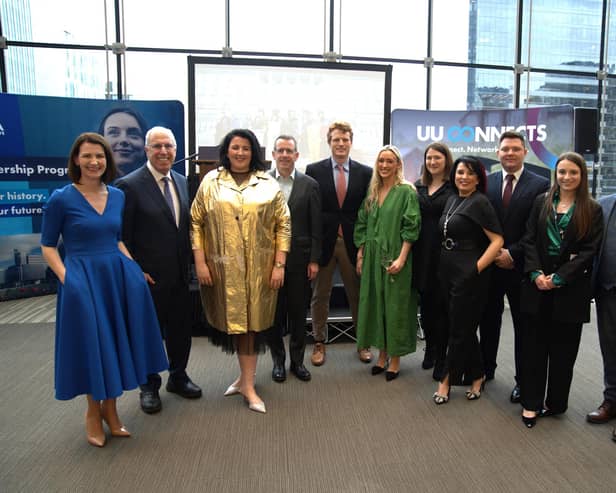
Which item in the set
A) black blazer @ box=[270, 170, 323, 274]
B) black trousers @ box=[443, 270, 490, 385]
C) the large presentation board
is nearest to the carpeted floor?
black trousers @ box=[443, 270, 490, 385]

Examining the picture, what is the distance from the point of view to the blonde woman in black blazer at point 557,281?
7.39ft

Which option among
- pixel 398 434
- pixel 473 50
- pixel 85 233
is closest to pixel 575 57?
pixel 473 50

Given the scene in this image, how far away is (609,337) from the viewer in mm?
2453

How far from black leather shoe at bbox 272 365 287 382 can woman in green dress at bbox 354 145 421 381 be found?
1.77 feet

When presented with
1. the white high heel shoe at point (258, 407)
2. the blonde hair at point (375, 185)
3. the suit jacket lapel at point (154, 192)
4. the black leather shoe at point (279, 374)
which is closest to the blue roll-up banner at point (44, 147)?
the suit jacket lapel at point (154, 192)

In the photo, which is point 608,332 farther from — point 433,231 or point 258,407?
point 258,407

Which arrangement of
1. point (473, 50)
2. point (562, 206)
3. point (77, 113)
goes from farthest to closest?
point (473, 50)
point (77, 113)
point (562, 206)

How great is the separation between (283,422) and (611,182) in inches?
235

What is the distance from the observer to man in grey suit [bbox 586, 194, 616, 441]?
2.39 metres

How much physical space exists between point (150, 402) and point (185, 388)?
0.79 ft

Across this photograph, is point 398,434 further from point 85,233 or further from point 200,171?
point 200,171

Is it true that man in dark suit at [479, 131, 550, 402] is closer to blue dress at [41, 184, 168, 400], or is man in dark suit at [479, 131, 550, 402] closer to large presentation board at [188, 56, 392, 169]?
blue dress at [41, 184, 168, 400]

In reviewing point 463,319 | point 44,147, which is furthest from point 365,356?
point 44,147

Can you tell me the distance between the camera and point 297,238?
295 centimetres
